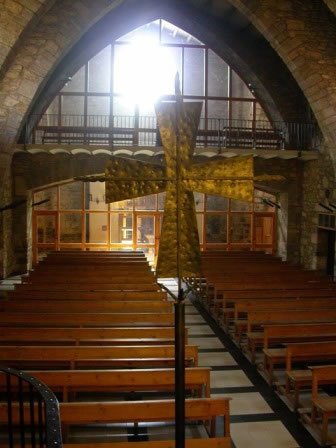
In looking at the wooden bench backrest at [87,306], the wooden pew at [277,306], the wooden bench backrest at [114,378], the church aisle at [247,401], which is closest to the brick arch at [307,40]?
the wooden pew at [277,306]

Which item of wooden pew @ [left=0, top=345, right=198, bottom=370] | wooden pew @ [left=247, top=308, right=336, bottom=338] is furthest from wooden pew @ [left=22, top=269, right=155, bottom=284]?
wooden pew @ [left=0, top=345, right=198, bottom=370]

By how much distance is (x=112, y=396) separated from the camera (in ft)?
18.1

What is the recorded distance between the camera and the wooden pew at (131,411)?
375cm

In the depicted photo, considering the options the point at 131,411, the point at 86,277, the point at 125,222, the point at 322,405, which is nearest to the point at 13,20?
the point at 86,277

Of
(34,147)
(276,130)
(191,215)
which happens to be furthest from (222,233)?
(191,215)

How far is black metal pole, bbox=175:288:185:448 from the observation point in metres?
2.10

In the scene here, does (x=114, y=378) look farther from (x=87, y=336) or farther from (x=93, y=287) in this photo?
(x=93, y=287)

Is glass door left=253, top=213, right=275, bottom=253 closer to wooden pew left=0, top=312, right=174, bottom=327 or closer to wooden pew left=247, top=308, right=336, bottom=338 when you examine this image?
wooden pew left=247, top=308, right=336, bottom=338

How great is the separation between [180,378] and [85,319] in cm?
490

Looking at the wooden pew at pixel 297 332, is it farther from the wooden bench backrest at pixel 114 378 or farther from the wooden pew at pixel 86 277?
the wooden pew at pixel 86 277

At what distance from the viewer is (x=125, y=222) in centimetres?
1800

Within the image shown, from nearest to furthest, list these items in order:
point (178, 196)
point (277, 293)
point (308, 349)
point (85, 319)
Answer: point (178, 196)
point (308, 349)
point (85, 319)
point (277, 293)

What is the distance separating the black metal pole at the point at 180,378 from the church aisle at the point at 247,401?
278 centimetres

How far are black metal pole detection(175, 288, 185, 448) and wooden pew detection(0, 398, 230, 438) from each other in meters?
1.80
